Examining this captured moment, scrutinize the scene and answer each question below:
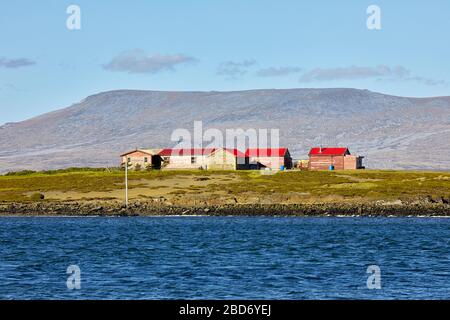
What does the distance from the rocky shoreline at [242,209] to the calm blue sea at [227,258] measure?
24.3 feet

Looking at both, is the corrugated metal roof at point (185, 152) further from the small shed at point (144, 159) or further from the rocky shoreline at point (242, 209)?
the rocky shoreline at point (242, 209)

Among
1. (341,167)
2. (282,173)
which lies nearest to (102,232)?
(282,173)

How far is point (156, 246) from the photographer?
6669 centimetres

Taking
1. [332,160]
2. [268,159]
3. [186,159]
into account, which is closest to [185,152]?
[186,159]

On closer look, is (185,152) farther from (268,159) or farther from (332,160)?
(332,160)

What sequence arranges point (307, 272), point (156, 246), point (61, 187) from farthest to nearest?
Answer: 1. point (61, 187)
2. point (156, 246)
3. point (307, 272)

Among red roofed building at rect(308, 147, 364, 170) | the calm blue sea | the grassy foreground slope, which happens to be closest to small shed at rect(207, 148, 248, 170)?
red roofed building at rect(308, 147, 364, 170)

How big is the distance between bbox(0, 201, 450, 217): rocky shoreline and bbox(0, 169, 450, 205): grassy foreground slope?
3.12 meters

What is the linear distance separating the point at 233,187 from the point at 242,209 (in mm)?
13248

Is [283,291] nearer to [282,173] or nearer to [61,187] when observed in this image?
[61,187]

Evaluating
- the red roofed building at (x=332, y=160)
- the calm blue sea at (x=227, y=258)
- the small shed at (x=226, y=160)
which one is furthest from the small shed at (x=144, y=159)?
the calm blue sea at (x=227, y=258)

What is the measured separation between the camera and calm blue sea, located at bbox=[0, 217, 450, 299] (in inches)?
1516
